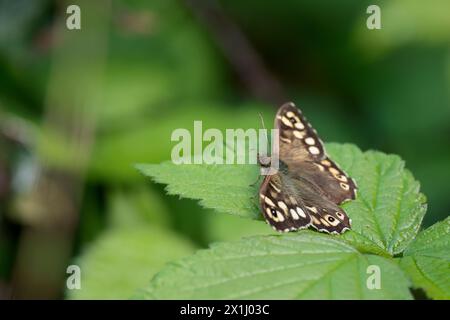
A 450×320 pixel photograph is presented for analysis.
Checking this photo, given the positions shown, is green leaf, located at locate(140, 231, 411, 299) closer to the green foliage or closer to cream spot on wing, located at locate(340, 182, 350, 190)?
the green foliage

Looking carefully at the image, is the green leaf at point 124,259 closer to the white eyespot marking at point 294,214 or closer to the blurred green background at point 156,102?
the blurred green background at point 156,102

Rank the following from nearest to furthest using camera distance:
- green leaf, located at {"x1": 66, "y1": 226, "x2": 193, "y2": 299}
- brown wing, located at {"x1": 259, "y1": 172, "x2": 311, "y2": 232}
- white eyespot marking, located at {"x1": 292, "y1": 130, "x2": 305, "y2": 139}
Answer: brown wing, located at {"x1": 259, "y1": 172, "x2": 311, "y2": 232} → white eyespot marking, located at {"x1": 292, "y1": 130, "x2": 305, "y2": 139} → green leaf, located at {"x1": 66, "y1": 226, "x2": 193, "y2": 299}

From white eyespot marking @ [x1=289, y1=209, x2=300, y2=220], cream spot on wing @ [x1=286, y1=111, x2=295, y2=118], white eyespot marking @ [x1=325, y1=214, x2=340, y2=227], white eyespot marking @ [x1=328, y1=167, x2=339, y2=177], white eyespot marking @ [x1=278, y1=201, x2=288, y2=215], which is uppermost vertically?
cream spot on wing @ [x1=286, y1=111, x2=295, y2=118]

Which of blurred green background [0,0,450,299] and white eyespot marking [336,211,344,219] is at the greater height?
blurred green background [0,0,450,299]

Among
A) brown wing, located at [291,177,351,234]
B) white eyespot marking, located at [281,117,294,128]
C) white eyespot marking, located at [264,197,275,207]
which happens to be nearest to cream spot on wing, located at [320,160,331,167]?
brown wing, located at [291,177,351,234]

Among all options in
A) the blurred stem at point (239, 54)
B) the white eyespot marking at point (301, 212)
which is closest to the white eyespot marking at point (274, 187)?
the white eyespot marking at point (301, 212)

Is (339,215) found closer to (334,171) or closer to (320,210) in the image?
(320,210)

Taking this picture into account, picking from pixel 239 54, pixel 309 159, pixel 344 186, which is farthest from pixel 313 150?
pixel 239 54
